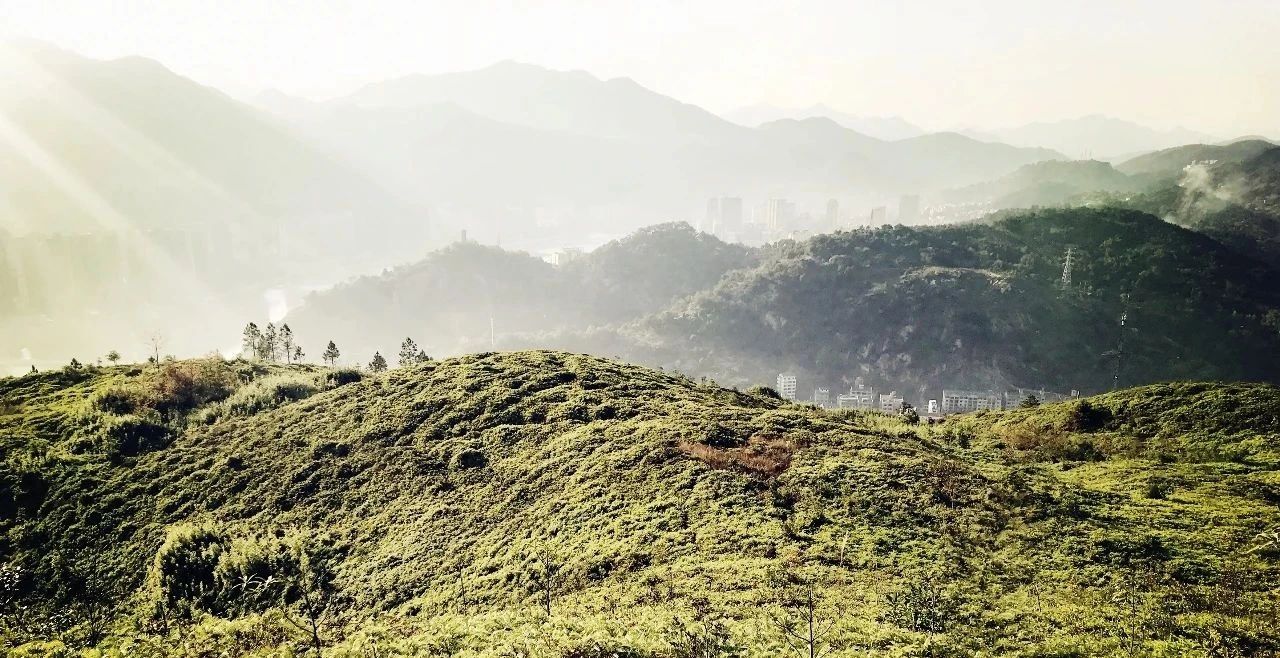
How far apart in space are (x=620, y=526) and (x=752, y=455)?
6432mm

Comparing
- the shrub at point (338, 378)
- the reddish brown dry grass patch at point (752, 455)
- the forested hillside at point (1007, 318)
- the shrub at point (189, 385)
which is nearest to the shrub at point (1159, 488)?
the reddish brown dry grass patch at point (752, 455)

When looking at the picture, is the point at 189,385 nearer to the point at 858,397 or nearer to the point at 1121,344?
the point at 858,397

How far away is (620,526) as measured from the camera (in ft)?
63.9

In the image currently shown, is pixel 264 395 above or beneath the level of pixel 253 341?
beneath

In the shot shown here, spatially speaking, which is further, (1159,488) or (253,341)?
(253,341)

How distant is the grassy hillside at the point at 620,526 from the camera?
13602 mm

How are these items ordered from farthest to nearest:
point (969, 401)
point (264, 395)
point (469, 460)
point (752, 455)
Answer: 1. point (969, 401)
2. point (264, 395)
3. point (469, 460)
4. point (752, 455)

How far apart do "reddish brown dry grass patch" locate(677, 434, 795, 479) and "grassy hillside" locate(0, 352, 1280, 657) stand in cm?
Answer: 13

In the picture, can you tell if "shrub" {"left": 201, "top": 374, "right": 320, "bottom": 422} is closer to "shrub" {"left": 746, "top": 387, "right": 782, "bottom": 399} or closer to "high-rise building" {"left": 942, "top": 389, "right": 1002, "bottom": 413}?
"shrub" {"left": 746, "top": 387, "right": 782, "bottom": 399}

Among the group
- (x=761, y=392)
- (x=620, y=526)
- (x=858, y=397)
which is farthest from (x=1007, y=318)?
(x=620, y=526)

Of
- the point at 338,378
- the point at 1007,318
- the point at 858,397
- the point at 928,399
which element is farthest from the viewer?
the point at 858,397

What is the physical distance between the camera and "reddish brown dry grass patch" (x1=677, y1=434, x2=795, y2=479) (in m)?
22.2

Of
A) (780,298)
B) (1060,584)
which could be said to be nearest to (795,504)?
(1060,584)

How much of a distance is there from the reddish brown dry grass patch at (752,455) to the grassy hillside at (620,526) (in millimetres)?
130
